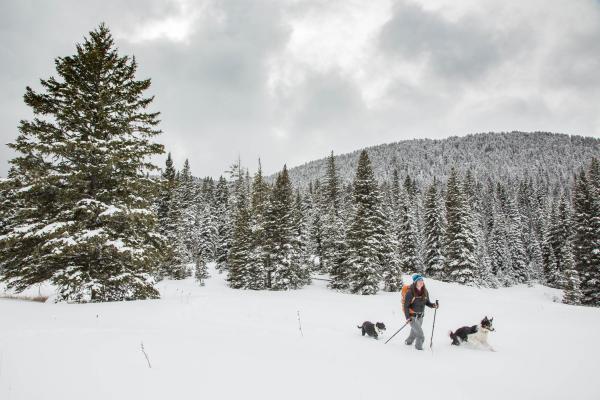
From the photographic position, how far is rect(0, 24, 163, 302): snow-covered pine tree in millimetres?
11398

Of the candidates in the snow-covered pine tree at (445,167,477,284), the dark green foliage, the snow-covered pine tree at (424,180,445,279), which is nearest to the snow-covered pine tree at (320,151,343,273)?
the dark green foliage

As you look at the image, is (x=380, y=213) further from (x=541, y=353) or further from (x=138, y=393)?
(x=138, y=393)

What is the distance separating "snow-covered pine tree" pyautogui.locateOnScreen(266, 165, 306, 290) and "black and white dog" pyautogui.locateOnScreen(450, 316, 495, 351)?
2334 centimetres

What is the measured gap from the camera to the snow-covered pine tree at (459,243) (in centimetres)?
3700

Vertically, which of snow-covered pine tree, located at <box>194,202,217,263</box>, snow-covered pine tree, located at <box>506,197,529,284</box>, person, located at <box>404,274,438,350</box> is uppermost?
snow-covered pine tree, located at <box>194,202,217,263</box>

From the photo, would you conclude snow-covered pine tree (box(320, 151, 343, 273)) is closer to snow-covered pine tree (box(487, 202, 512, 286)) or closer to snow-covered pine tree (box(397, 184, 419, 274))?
snow-covered pine tree (box(397, 184, 419, 274))

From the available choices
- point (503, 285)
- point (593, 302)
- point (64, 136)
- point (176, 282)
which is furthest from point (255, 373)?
point (503, 285)

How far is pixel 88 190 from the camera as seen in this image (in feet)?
41.4

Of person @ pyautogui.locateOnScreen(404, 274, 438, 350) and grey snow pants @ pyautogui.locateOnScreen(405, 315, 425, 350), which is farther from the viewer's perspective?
person @ pyautogui.locateOnScreen(404, 274, 438, 350)

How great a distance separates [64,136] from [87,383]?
11054 mm

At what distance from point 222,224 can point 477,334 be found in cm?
4913

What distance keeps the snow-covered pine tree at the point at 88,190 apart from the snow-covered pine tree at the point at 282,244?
1869cm

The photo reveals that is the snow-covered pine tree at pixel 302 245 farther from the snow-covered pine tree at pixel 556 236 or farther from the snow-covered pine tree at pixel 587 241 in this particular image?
the snow-covered pine tree at pixel 556 236

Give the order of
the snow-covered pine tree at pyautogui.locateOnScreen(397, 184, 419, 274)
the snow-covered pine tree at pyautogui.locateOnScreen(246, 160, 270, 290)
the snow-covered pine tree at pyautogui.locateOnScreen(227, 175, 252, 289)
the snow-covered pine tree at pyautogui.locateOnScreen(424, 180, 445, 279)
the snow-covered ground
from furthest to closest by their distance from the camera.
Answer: the snow-covered pine tree at pyautogui.locateOnScreen(397, 184, 419, 274) → the snow-covered pine tree at pyautogui.locateOnScreen(424, 180, 445, 279) → the snow-covered pine tree at pyautogui.locateOnScreen(227, 175, 252, 289) → the snow-covered pine tree at pyautogui.locateOnScreen(246, 160, 270, 290) → the snow-covered ground
